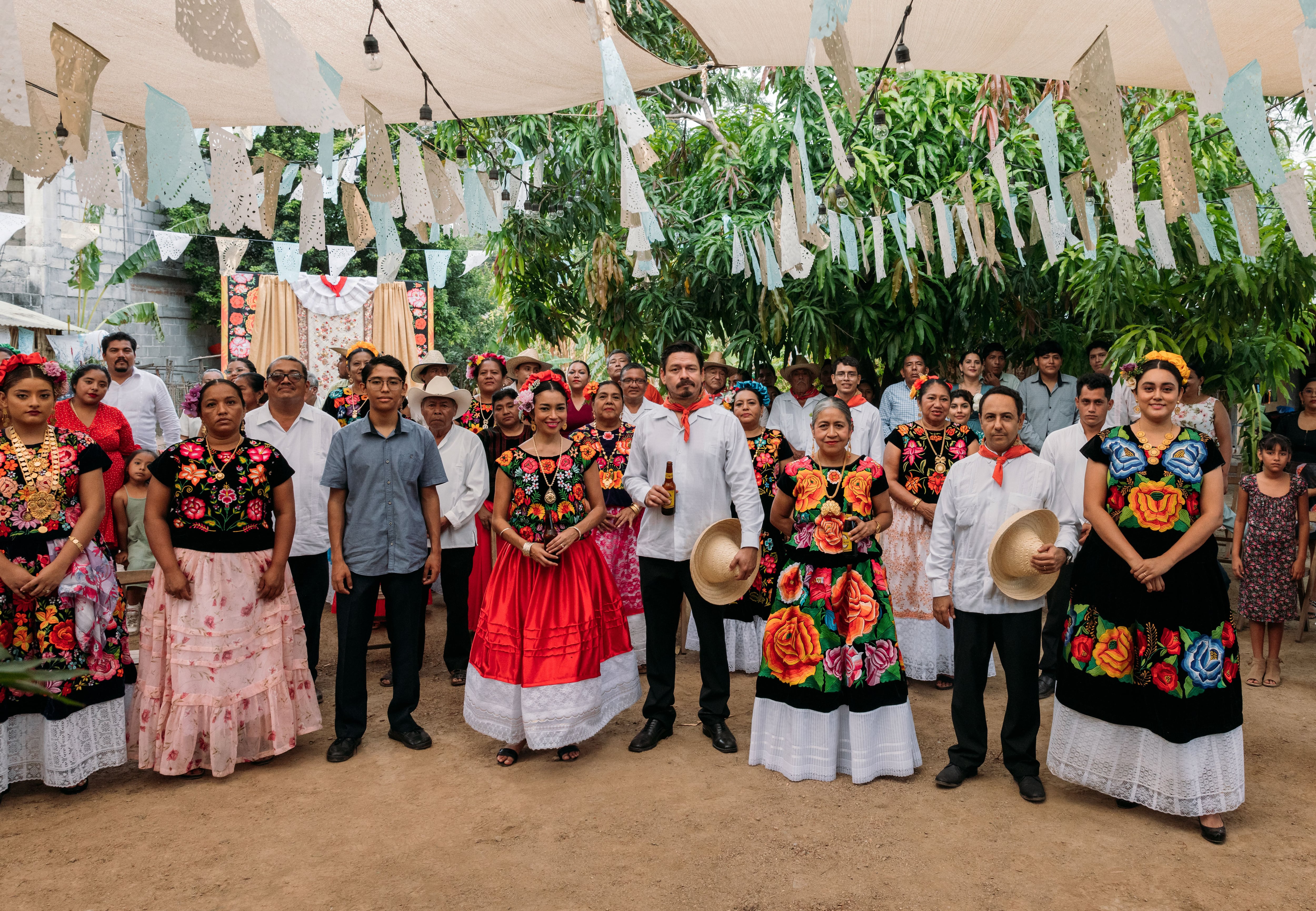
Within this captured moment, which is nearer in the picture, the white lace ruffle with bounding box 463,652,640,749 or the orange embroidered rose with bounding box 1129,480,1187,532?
the orange embroidered rose with bounding box 1129,480,1187,532

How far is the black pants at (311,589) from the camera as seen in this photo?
444 centimetres

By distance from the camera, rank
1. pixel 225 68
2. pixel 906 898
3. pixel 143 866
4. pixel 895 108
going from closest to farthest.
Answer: pixel 906 898
pixel 143 866
pixel 225 68
pixel 895 108

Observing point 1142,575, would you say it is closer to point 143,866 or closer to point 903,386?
point 143,866

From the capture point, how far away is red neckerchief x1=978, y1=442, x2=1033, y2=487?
3488 mm

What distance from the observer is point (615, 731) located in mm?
4203

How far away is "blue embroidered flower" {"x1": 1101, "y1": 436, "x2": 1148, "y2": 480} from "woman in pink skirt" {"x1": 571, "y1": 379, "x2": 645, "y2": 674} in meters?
2.34

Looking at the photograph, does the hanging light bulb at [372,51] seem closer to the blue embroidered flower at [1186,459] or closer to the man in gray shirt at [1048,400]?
the blue embroidered flower at [1186,459]

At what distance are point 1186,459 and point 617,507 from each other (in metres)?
2.75

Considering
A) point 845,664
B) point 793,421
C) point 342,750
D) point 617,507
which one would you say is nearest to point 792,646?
point 845,664

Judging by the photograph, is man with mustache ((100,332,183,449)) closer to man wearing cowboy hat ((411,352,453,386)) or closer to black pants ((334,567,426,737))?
man wearing cowboy hat ((411,352,453,386))

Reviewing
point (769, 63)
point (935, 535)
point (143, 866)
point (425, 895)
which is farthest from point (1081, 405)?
point (143, 866)

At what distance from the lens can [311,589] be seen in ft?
14.6

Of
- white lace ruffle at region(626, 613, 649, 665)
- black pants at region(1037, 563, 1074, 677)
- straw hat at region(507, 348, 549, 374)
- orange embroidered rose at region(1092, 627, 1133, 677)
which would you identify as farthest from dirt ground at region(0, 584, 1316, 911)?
straw hat at region(507, 348, 549, 374)

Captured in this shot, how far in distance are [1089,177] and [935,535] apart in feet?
13.5
